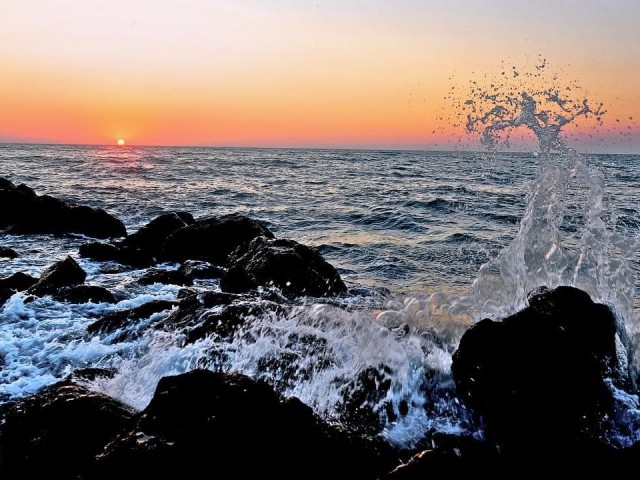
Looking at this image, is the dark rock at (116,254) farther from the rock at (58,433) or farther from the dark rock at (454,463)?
the dark rock at (454,463)

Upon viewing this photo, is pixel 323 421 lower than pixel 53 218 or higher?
lower

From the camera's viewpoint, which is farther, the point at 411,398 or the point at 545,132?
the point at 545,132

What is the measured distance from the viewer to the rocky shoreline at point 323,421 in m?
3.38

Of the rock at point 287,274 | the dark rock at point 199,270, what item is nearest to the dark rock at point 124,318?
the rock at point 287,274

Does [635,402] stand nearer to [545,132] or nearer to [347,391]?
[347,391]

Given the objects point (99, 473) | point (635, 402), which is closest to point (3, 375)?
point (99, 473)

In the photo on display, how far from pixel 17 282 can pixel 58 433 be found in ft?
18.9

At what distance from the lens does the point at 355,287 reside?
10.2 meters

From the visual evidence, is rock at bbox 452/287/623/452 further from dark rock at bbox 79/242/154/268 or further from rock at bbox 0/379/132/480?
dark rock at bbox 79/242/154/268

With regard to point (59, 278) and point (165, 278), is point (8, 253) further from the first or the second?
point (165, 278)

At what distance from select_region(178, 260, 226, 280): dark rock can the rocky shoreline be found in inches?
121

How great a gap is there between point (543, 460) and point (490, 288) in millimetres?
3767

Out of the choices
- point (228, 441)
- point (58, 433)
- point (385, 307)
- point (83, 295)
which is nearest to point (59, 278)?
point (83, 295)

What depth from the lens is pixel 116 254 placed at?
39.8 feet
